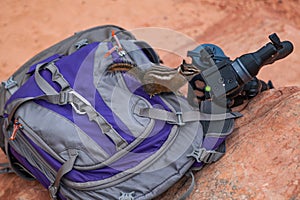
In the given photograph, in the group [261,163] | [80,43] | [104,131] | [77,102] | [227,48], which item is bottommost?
[261,163]

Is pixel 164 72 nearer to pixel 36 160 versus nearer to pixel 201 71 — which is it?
pixel 201 71

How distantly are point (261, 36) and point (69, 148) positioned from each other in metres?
1.97

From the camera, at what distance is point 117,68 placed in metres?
1.65

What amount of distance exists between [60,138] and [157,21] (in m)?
1.94

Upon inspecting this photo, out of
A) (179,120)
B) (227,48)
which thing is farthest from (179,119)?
(227,48)

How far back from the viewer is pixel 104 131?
4.88 feet

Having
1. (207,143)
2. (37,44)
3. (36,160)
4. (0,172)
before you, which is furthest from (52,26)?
(207,143)

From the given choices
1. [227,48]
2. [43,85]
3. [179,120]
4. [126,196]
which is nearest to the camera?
[126,196]

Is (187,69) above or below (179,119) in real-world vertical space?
above

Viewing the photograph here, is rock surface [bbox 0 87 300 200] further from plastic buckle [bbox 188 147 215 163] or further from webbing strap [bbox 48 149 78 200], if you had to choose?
webbing strap [bbox 48 149 78 200]

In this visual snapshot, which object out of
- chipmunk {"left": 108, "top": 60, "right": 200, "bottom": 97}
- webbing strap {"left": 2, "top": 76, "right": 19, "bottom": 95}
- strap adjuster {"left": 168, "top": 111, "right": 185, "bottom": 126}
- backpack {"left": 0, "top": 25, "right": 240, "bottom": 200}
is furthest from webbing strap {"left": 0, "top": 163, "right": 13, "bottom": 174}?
strap adjuster {"left": 168, "top": 111, "right": 185, "bottom": 126}

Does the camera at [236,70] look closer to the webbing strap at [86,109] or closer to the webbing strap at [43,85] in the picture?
the webbing strap at [86,109]

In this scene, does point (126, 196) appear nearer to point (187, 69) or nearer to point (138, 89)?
point (138, 89)

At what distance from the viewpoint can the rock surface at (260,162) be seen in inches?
54.1
